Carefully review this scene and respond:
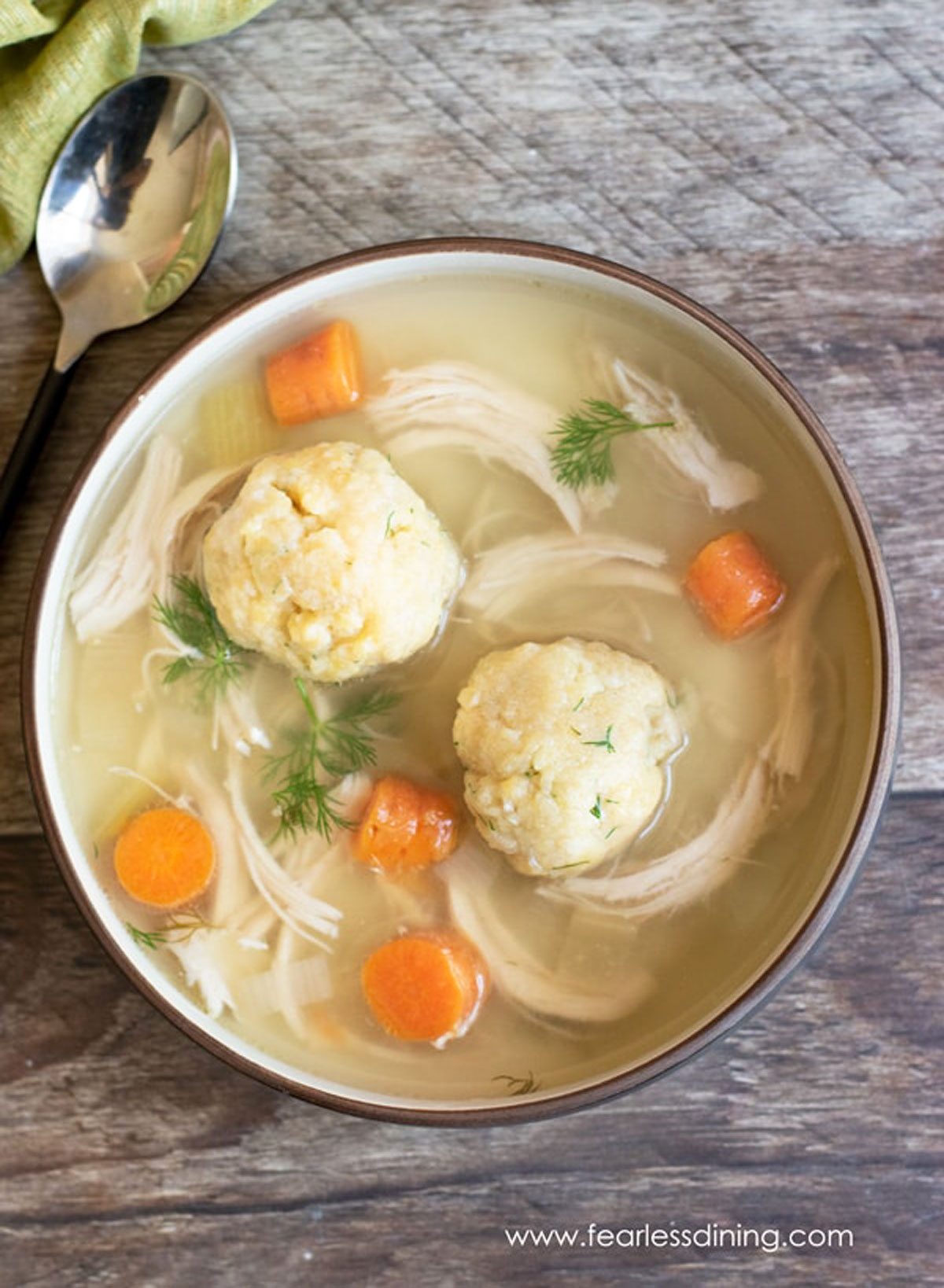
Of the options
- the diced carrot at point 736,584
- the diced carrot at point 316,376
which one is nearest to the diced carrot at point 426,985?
the diced carrot at point 736,584

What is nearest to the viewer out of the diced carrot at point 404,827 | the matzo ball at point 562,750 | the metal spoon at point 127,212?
the matzo ball at point 562,750

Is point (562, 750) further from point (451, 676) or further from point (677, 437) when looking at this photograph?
point (677, 437)

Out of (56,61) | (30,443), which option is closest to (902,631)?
(30,443)

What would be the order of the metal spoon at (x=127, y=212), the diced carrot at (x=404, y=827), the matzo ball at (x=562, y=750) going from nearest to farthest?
the matzo ball at (x=562, y=750) → the diced carrot at (x=404, y=827) → the metal spoon at (x=127, y=212)

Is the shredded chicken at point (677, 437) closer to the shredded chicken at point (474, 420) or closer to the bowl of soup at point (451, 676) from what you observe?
the bowl of soup at point (451, 676)

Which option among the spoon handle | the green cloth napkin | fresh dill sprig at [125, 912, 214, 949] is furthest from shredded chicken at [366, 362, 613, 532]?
fresh dill sprig at [125, 912, 214, 949]

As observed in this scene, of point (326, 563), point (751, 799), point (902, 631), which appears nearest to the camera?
point (326, 563)

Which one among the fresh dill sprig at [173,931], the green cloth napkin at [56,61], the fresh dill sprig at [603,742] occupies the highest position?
the green cloth napkin at [56,61]

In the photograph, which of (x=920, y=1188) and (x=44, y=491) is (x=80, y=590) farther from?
(x=920, y=1188)
